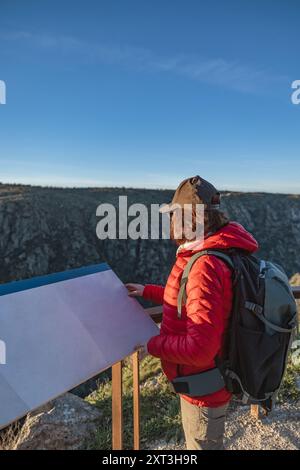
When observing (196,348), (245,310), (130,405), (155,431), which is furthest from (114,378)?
(130,405)

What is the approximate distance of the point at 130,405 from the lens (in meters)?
4.98

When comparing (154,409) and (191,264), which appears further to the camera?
(154,409)

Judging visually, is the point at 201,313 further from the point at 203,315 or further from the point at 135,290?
the point at 135,290

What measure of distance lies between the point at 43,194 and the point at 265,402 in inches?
2087

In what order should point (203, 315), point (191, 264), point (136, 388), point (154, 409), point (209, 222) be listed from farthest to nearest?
point (154, 409) < point (136, 388) < point (209, 222) < point (191, 264) < point (203, 315)

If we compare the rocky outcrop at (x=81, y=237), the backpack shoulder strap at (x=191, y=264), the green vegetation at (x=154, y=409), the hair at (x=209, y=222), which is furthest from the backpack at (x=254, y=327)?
the rocky outcrop at (x=81, y=237)

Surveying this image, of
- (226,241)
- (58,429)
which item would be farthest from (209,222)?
(58,429)

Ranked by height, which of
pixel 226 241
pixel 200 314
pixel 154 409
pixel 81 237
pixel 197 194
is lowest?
pixel 81 237

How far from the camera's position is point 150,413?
464 centimetres

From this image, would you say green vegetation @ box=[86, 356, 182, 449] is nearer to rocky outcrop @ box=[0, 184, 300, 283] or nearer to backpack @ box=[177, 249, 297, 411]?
backpack @ box=[177, 249, 297, 411]

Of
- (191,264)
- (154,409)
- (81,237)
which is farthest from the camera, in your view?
(81,237)

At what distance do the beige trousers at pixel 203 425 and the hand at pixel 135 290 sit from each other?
740 millimetres

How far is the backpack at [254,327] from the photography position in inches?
87.3

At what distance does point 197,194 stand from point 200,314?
0.63 metres
